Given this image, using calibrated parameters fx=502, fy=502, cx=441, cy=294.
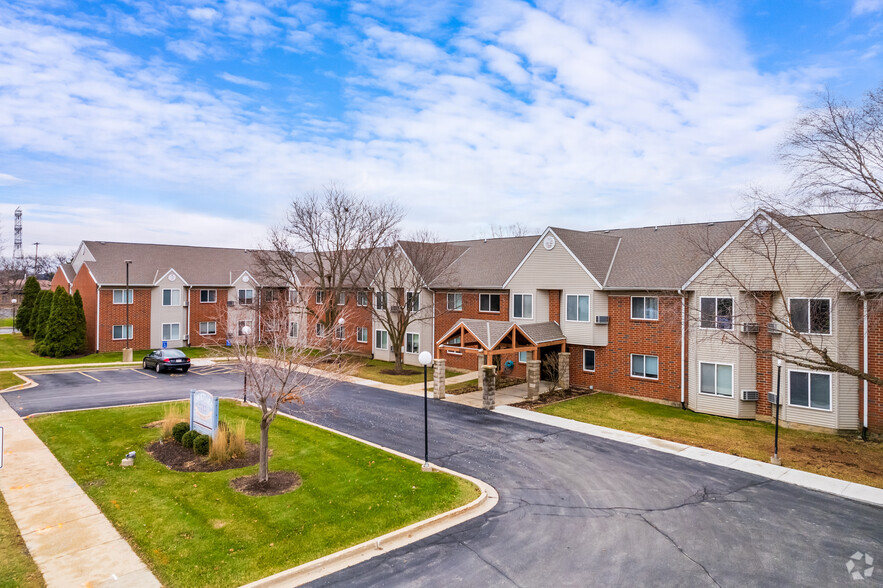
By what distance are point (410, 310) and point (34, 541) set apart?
82.1 ft

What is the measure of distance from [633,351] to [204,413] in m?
19.6

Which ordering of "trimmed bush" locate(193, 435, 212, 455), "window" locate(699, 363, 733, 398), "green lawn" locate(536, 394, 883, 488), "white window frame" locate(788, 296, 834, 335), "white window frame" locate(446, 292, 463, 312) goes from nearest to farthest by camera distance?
"trimmed bush" locate(193, 435, 212, 455), "green lawn" locate(536, 394, 883, 488), "white window frame" locate(788, 296, 834, 335), "window" locate(699, 363, 733, 398), "white window frame" locate(446, 292, 463, 312)

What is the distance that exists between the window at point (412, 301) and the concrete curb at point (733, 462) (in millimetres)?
13828

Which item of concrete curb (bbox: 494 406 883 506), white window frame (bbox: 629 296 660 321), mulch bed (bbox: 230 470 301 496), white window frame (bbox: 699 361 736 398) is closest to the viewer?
mulch bed (bbox: 230 470 301 496)

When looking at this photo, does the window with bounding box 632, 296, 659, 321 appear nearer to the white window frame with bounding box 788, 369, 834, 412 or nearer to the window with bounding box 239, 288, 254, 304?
the white window frame with bounding box 788, 369, 834, 412

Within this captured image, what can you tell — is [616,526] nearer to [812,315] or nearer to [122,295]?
[812,315]

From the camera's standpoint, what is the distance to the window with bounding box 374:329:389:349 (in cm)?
3900

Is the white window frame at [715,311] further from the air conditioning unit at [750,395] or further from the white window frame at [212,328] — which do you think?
the white window frame at [212,328]

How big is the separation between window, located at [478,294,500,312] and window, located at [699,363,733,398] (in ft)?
41.3

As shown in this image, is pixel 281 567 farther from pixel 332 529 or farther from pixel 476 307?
pixel 476 307

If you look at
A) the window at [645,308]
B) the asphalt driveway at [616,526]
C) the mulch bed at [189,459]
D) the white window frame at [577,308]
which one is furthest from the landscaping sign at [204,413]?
the window at [645,308]

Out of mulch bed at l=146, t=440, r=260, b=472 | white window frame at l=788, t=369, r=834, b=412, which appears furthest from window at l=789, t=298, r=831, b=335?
mulch bed at l=146, t=440, r=260, b=472

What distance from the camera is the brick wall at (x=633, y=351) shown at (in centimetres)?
2383

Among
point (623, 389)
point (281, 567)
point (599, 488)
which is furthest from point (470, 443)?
point (623, 389)
